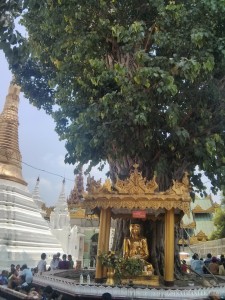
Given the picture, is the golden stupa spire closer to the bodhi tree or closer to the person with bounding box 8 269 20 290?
the bodhi tree

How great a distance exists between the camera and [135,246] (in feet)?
31.6

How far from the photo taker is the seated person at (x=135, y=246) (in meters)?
9.53

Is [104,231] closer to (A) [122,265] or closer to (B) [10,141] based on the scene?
(A) [122,265]

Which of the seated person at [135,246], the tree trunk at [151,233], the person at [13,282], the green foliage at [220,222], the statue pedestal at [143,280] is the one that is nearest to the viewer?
the person at [13,282]

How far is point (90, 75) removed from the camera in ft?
30.9

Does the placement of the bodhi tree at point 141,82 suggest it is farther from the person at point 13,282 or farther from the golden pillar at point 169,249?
the person at point 13,282

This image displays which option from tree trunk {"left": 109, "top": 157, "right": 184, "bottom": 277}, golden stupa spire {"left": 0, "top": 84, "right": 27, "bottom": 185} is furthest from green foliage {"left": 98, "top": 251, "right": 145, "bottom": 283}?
golden stupa spire {"left": 0, "top": 84, "right": 27, "bottom": 185}

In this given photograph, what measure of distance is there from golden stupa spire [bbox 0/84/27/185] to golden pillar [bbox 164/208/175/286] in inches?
462

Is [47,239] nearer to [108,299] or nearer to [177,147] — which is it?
[177,147]

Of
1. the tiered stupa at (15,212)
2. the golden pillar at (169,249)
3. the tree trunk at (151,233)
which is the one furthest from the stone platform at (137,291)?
the tiered stupa at (15,212)

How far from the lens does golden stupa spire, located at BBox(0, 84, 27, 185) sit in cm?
1892

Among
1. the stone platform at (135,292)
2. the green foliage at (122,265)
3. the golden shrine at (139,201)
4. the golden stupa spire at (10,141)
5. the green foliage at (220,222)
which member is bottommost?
the stone platform at (135,292)

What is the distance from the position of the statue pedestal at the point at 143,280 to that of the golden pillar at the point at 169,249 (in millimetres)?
269

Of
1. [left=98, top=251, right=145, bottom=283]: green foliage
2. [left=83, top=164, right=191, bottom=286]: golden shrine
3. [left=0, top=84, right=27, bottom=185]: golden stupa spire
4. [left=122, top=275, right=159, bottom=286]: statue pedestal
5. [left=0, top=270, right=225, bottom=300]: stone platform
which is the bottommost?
[left=0, top=270, right=225, bottom=300]: stone platform
